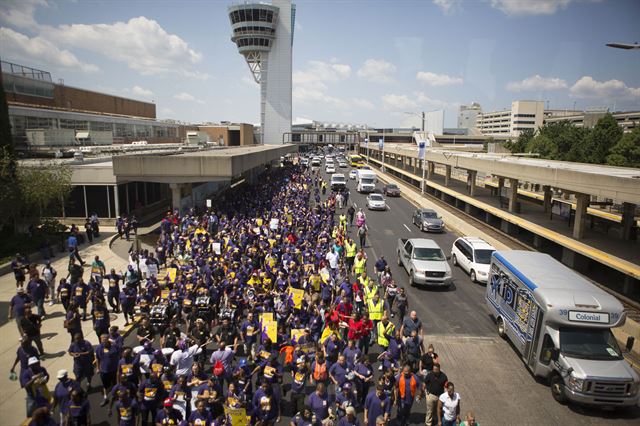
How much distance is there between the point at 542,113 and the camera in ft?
555

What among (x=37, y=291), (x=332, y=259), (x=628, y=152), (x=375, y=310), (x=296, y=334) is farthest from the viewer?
(x=628, y=152)

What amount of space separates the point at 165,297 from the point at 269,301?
3727 millimetres

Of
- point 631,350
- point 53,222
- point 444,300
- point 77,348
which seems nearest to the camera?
point 77,348

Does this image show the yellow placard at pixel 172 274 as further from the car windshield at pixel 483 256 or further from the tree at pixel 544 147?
the tree at pixel 544 147

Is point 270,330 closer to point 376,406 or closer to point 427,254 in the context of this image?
point 376,406

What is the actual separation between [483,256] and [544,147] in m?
54.1

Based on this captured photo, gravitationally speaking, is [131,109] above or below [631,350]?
above

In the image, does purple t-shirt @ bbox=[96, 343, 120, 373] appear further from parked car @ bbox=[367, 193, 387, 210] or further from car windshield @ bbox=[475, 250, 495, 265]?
parked car @ bbox=[367, 193, 387, 210]

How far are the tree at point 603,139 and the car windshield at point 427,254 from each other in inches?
1597

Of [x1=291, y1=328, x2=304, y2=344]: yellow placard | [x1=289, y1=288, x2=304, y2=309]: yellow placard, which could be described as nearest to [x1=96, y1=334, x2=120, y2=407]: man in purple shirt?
[x1=291, y1=328, x2=304, y2=344]: yellow placard

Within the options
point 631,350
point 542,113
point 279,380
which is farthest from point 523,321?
point 542,113

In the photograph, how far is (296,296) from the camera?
40.3 feet

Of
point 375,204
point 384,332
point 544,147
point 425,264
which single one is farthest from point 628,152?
point 384,332

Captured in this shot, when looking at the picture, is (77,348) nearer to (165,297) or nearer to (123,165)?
(165,297)
